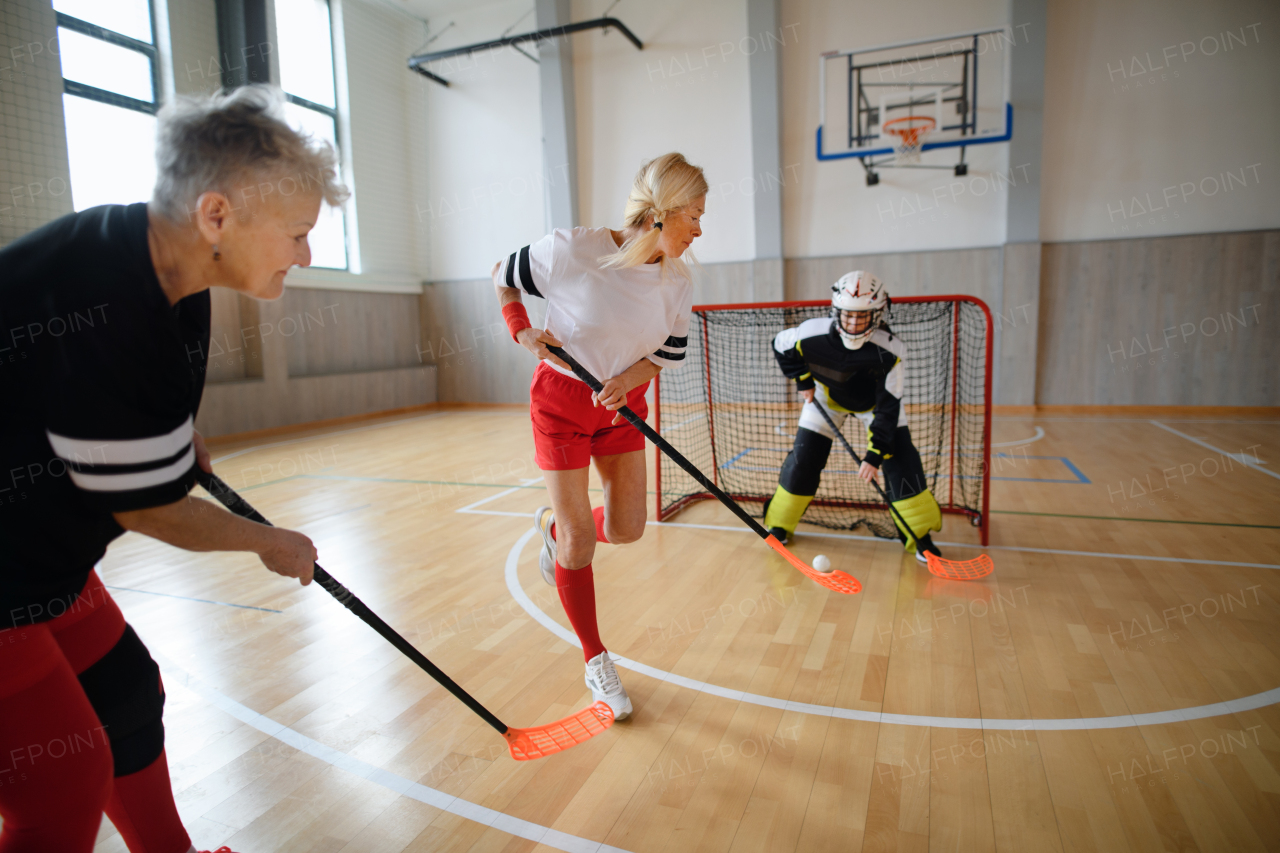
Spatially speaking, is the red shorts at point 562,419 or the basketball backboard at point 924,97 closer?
the red shorts at point 562,419

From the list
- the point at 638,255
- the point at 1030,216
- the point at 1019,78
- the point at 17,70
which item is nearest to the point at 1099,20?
the point at 1019,78

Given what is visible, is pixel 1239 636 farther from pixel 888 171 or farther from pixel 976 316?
pixel 888 171

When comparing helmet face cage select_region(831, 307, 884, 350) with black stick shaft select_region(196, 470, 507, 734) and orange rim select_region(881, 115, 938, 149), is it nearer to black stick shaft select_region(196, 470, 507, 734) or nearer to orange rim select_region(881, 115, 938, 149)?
black stick shaft select_region(196, 470, 507, 734)

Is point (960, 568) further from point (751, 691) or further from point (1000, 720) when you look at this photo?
point (751, 691)

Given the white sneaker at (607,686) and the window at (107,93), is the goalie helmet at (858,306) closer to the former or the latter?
the white sneaker at (607,686)

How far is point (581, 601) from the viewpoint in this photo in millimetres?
2127

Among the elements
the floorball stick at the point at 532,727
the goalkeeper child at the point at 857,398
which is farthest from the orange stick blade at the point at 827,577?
the floorball stick at the point at 532,727

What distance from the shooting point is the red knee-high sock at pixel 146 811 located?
3.91 ft

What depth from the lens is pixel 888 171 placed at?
820cm

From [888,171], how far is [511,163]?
5.06 meters

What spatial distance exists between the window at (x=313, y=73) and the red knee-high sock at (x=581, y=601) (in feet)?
25.3

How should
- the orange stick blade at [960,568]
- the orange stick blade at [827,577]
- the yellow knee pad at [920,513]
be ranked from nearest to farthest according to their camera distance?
the orange stick blade at [827,577] < the orange stick blade at [960,568] < the yellow knee pad at [920,513]

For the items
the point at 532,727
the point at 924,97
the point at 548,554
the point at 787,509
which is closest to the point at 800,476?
the point at 787,509

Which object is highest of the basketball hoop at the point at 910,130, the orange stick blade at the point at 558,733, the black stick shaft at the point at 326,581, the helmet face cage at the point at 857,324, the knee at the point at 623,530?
the basketball hoop at the point at 910,130
